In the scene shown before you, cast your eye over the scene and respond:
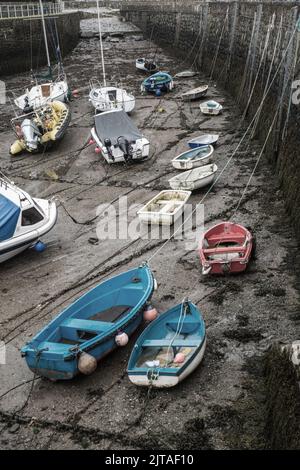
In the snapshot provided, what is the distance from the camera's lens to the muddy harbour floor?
849 centimetres

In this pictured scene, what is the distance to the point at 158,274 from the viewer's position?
13062mm

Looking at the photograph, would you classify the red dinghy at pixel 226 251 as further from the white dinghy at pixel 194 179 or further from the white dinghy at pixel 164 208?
the white dinghy at pixel 194 179

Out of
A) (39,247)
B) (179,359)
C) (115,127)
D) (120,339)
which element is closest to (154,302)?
(120,339)

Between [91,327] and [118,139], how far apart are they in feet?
39.8

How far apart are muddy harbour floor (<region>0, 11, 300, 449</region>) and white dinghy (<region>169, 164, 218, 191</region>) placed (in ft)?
1.33

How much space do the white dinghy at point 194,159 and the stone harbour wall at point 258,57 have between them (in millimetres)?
2400

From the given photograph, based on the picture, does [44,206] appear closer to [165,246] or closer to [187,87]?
[165,246]

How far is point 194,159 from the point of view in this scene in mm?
18938

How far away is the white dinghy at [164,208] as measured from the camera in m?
15.4

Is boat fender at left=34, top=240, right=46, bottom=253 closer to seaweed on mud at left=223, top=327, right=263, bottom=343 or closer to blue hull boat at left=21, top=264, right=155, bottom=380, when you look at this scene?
blue hull boat at left=21, top=264, right=155, bottom=380

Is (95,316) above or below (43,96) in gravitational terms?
above

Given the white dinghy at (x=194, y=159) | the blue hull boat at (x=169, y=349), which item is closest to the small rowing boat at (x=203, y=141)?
the white dinghy at (x=194, y=159)

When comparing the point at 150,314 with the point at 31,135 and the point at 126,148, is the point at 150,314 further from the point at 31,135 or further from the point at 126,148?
the point at 31,135

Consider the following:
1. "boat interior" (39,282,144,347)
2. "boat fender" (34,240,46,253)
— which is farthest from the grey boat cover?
"boat interior" (39,282,144,347)
